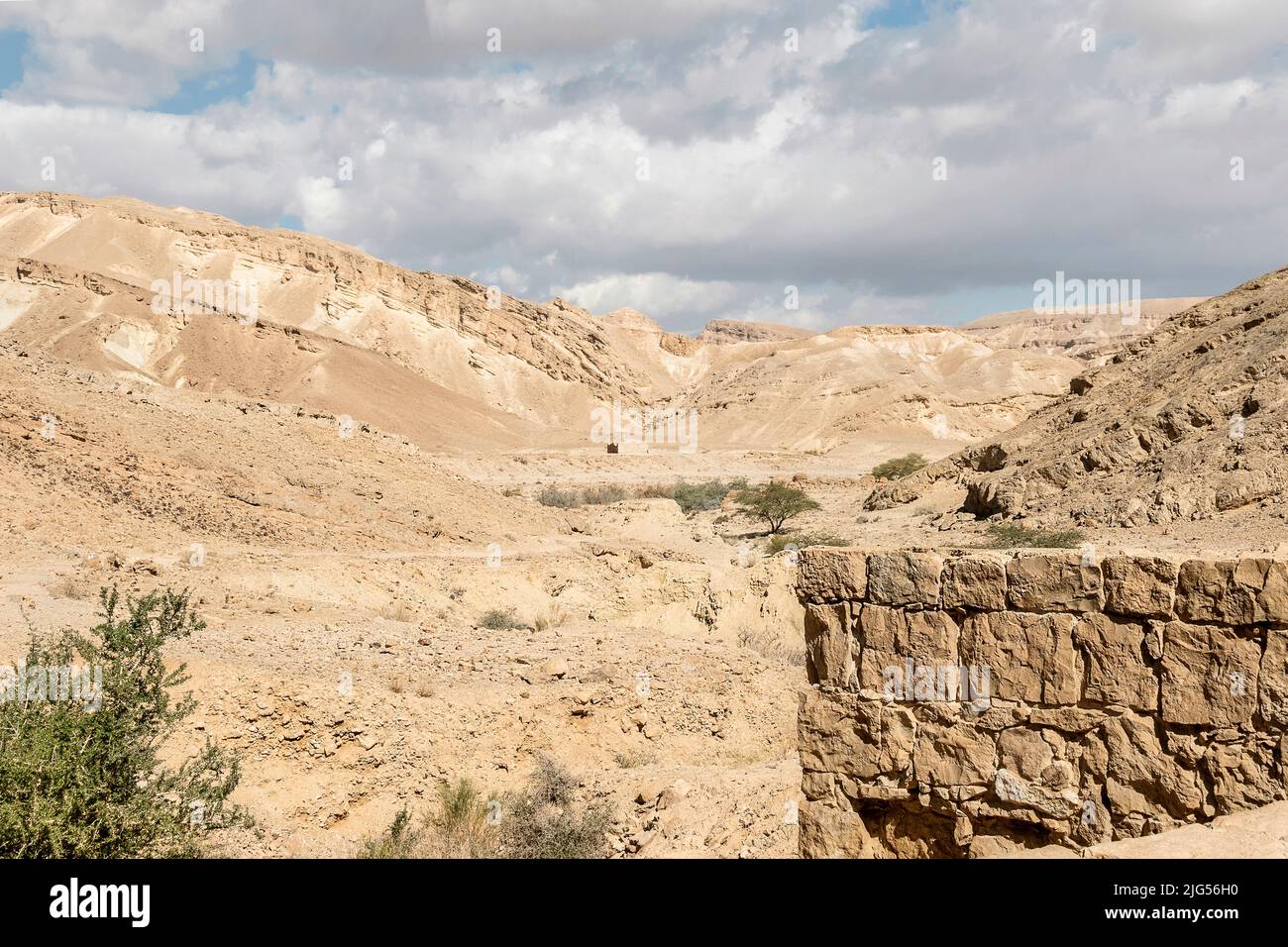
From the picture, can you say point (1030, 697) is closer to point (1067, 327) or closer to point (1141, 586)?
point (1141, 586)

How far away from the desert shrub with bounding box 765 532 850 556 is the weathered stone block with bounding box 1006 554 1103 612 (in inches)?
720

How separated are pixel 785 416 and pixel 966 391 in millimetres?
13775

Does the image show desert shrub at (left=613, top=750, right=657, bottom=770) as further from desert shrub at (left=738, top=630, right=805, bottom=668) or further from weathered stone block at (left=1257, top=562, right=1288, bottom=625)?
weathered stone block at (left=1257, top=562, right=1288, bottom=625)

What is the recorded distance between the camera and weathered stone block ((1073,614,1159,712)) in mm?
4684

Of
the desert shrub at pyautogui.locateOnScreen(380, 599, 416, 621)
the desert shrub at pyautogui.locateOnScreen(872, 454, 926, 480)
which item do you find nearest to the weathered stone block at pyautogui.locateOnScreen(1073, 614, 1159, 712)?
the desert shrub at pyautogui.locateOnScreen(380, 599, 416, 621)

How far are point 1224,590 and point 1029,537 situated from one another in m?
15.5

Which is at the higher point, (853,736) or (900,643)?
(900,643)

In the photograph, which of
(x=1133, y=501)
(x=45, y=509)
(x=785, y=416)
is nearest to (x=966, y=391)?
(x=785, y=416)

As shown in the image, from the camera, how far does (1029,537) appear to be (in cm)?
1920

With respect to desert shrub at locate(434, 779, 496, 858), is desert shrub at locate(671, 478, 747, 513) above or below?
above

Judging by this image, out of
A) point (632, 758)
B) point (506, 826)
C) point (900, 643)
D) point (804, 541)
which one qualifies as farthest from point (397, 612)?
point (804, 541)

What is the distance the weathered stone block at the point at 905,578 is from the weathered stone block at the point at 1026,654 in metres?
0.25

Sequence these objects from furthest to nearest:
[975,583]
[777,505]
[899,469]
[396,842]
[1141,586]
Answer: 1. [899,469]
2. [777,505]
3. [396,842]
4. [975,583]
5. [1141,586]
